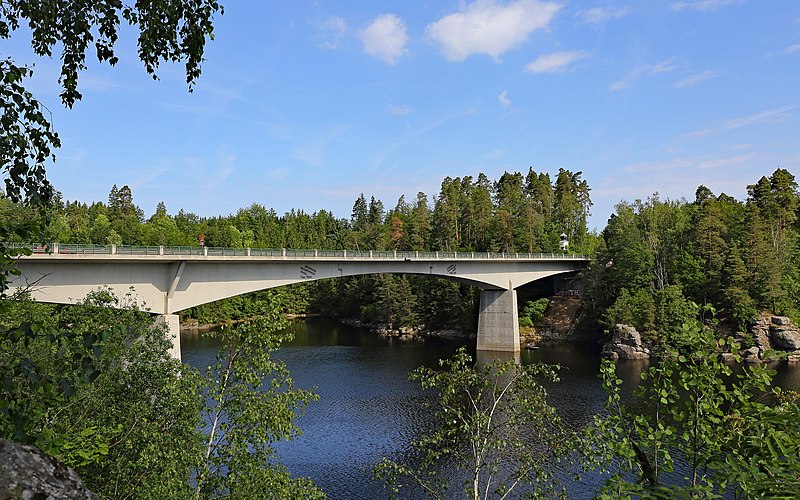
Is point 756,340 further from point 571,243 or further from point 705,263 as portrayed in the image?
point 571,243

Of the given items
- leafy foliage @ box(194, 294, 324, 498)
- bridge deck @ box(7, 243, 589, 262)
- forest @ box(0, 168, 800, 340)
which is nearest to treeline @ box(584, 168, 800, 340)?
forest @ box(0, 168, 800, 340)

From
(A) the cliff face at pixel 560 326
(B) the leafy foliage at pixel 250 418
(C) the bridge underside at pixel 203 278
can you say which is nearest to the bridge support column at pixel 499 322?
(C) the bridge underside at pixel 203 278

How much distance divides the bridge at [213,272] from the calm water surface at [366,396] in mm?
6365

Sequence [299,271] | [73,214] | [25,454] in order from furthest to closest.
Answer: [73,214]
[299,271]
[25,454]

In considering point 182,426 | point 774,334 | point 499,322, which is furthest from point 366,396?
point 774,334

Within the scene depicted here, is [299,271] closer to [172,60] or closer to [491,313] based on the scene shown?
[491,313]

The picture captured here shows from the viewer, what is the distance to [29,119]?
141 inches

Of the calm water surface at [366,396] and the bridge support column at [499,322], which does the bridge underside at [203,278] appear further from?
the calm water surface at [366,396]

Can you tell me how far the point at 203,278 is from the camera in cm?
3075

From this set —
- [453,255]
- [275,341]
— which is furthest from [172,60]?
[453,255]

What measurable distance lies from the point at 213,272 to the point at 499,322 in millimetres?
30034

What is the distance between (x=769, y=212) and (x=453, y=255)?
34168mm

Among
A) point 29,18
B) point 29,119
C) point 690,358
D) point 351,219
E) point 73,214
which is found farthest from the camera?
point 351,219

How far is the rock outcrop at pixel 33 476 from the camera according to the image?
2.23 meters
